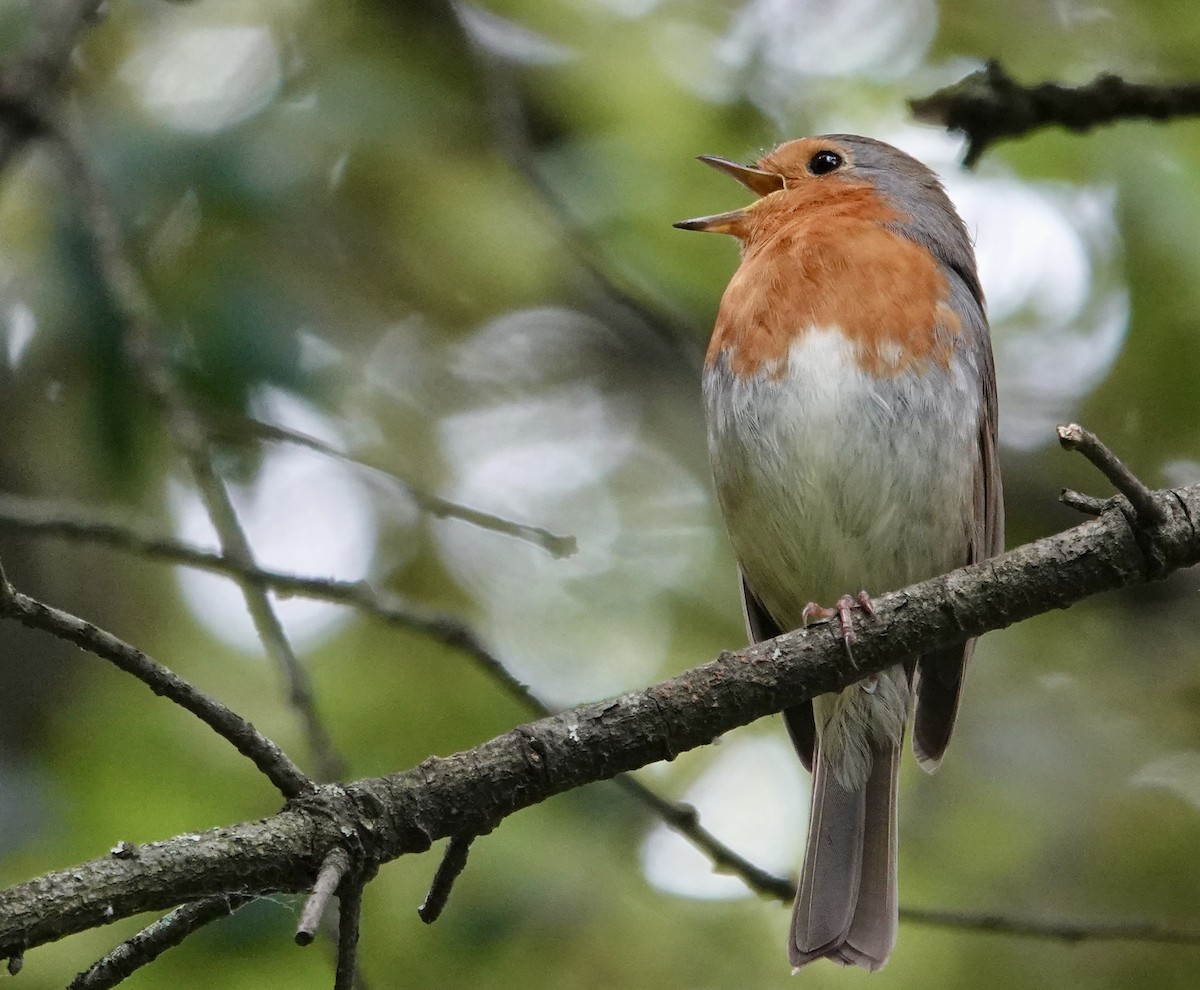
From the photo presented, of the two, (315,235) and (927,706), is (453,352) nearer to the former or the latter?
(315,235)

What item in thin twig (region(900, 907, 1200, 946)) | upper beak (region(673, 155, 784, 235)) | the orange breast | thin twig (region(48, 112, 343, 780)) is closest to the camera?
thin twig (region(48, 112, 343, 780))

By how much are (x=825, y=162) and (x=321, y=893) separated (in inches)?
138

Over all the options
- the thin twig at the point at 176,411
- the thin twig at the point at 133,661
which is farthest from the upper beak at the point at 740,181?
the thin twig at the point at 133,661

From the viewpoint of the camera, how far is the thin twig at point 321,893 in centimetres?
179

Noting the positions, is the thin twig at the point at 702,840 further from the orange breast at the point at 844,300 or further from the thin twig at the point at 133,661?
the orange breast at the point at 844,300

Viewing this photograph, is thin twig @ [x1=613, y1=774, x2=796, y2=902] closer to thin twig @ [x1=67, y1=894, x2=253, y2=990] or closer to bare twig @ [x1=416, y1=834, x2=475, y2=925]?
bare twig @ [x1=416, y1=834, x2=475, y2=925]

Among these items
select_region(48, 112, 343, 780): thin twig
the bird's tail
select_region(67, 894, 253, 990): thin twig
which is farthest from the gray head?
select_region(67, 894, 253, 990): thin twig

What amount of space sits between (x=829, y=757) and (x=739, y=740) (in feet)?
4.22

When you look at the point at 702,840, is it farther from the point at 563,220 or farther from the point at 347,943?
the point at 563,220

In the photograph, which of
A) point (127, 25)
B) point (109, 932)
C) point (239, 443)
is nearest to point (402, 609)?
point (239, 443)

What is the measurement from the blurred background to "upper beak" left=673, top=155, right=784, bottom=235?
1.03ft

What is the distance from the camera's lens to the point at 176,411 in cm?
335

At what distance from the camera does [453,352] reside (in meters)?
6.54

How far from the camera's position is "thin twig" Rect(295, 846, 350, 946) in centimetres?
179
